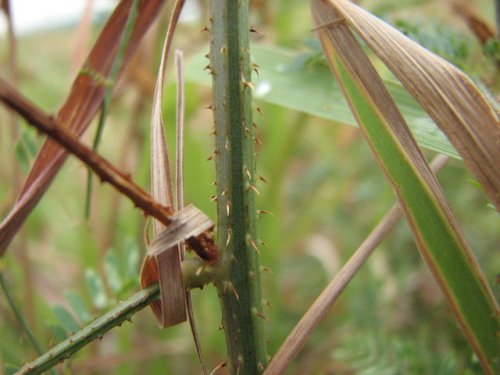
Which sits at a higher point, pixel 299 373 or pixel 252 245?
pixel 252 245

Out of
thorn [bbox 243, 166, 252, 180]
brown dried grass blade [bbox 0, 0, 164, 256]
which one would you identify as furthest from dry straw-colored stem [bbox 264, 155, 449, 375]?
brown dried grass blade [bbox 0, 0, 164, 256]

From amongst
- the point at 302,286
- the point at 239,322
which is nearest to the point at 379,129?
the point at 239,322

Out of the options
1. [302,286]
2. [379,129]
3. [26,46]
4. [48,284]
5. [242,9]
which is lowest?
[302,286]

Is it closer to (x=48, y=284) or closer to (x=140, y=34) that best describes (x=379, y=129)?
(x=140, y=34)

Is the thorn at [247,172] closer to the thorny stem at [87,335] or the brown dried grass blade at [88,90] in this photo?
the thorny stem at [87,335]

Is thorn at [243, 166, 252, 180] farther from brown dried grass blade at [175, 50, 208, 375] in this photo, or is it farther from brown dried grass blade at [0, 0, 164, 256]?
brown dried grass blade at [0, 0, 164, 256]

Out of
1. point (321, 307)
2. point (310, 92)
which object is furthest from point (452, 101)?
point (310, 92)

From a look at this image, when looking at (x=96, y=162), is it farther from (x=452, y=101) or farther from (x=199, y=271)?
(x=452, y=101)
